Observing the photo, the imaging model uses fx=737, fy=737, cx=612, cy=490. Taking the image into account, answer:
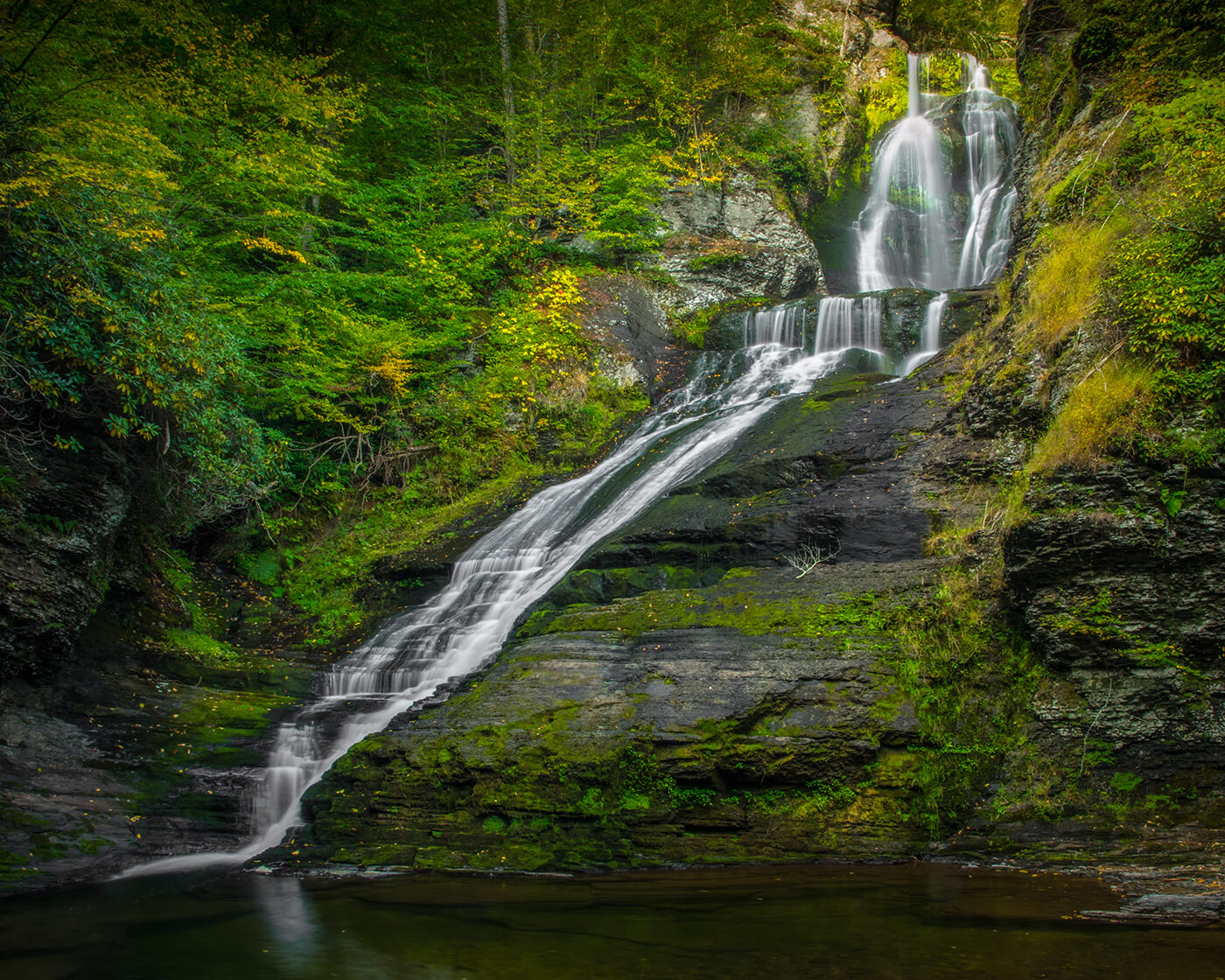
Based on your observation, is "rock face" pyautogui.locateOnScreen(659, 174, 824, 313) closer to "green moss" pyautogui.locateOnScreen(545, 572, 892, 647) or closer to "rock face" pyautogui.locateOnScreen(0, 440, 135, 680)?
"green moss" pyautogui.locateOnScreen(545, 572, 892, 647)

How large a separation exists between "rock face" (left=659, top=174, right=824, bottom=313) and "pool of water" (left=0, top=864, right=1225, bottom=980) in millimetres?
16811

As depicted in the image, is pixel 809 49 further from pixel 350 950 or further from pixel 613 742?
pixel 350 950

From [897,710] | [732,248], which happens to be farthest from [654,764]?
[732,248]

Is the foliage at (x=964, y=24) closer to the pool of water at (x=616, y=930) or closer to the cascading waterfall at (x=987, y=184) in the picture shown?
the cascading waterfall at (x=987, y=184)

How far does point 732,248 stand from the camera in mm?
21531

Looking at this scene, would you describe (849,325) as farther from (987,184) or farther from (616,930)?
(616,930)

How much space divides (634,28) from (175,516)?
801 inches

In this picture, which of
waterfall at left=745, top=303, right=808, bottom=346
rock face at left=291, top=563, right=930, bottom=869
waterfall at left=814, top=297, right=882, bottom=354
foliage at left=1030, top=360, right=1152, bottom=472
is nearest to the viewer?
rock face at left=291, top=563, right=930, bottom=869

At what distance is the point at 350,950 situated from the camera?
471 cm

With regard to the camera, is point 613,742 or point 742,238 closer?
point 613,742

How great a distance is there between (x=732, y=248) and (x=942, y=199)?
729 centimetres

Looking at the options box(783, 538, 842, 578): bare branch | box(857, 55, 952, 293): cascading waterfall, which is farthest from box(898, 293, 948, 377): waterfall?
box(783, 538, 842, 578): bare branch

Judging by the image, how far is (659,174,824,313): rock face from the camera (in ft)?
68.6

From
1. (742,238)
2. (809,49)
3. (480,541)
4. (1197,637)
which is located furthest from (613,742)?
(809,49)
